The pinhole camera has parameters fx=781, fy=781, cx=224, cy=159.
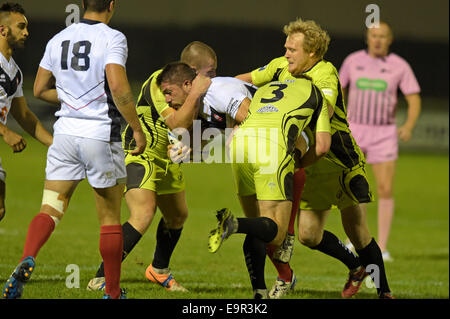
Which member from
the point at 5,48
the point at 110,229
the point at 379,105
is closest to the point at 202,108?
the point at 110,229

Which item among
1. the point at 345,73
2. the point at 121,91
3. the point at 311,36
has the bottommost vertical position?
the point at 345,73

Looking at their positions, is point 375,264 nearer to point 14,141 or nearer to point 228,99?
point 228,99

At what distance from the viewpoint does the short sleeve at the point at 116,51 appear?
16.0ft

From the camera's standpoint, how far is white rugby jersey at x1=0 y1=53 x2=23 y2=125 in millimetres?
5605

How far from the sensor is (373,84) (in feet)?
33.4

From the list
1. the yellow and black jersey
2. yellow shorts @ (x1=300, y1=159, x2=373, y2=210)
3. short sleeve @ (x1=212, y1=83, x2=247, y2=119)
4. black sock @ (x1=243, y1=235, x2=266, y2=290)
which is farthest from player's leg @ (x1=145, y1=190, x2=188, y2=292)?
black sock @ (x1=243, y1=235, x2=266, y2=290)

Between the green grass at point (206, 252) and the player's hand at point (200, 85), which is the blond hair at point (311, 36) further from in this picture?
the green grass at point (206, 252)

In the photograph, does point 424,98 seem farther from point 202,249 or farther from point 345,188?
point 345,188

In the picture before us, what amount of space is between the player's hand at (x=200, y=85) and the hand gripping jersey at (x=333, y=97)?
64 cm

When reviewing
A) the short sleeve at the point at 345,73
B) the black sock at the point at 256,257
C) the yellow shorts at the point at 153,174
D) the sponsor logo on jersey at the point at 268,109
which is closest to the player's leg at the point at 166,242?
the yellow shorts at the point at 153,174

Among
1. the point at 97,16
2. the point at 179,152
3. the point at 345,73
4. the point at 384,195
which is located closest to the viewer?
the point at 97,16

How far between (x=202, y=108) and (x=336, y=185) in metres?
1.32
